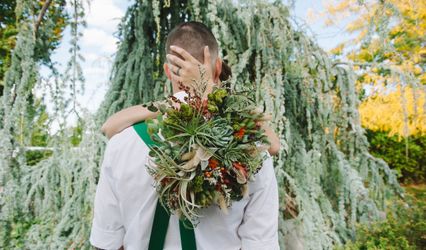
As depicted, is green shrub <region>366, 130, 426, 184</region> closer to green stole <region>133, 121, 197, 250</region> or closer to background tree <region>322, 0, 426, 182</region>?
background tree <region>322, 0, 426, 182</region>

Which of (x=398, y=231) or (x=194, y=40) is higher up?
(x=194, y=40)

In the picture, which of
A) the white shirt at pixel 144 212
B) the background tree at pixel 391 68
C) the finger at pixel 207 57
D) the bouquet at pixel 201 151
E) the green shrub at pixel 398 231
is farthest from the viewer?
the green shrub at pixel 398 231

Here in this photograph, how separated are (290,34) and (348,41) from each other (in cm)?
577

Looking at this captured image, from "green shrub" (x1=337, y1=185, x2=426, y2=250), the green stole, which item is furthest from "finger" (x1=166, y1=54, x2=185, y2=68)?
"green shrub" (x1=337, y1=185, x2=426, y2=250)

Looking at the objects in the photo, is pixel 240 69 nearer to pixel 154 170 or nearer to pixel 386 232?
pixel 154 170

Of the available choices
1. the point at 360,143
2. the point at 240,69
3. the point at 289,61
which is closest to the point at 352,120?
the point at 360,143

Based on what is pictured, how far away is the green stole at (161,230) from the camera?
108cm

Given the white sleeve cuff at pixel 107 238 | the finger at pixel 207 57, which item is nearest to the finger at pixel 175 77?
the finger at pixel 207 57

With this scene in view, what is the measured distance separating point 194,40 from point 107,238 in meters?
A: 0.72

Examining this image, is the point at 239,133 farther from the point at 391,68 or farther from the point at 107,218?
the point at 391,68

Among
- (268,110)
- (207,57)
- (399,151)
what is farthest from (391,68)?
(399,151)

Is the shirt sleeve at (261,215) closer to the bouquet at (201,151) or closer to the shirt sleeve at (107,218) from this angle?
the bouquet at (201,151)

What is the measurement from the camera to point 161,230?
1089 millimetres

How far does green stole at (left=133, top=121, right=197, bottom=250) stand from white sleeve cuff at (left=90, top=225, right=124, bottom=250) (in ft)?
0.48
